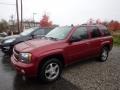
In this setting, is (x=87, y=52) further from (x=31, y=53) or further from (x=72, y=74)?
(x=31, y=53)

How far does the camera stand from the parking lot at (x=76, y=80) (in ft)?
15.4

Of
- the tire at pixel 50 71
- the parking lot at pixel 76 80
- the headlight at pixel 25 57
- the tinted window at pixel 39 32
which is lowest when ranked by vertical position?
the parking lot at pixel 76 80

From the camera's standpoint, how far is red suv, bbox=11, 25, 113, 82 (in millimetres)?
4645

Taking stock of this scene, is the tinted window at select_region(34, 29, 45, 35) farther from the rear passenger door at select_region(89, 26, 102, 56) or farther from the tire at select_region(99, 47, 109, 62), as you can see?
the tire at select_region(99, 47, 109, 62)

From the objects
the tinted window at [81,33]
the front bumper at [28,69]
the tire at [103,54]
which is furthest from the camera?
the tire at [103,54]

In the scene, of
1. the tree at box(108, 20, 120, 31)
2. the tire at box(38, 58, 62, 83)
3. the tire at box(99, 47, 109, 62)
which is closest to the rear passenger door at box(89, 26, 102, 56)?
the tire at box(99, 47, 109, 62)

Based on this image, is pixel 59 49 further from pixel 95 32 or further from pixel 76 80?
pixel 95 32

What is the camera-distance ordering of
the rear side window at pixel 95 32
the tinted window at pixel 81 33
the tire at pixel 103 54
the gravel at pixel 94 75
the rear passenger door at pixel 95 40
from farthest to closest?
the tire at pixel 103 54 < the rear side window at pixel 95 32 < the rear passenger door at pixel 95 40 < the tinted window at pixel 81 33 < the gravel at pixel 94 75

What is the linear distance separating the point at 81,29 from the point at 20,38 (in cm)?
374

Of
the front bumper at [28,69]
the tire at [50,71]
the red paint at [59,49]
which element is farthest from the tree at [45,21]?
the front bumper at [28,69]

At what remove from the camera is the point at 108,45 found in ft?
25.2

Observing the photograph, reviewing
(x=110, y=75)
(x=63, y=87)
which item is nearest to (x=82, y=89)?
(x=63, y=87)

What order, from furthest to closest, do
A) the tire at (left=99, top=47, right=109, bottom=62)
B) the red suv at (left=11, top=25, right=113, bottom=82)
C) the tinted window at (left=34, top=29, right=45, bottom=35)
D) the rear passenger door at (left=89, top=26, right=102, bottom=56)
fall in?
the tinted window at (left=34, top=29, right=45, bottom=35), the tire at (left=99, top=47, right=109, bottom=62), the rear passenger door at (left=89, top=26, right=102, bottom=56), the red suv at (left=11, top=25, right=113, bottom=82)

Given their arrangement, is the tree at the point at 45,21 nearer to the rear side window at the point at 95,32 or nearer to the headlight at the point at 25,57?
the rear side window at the point at 95,32
